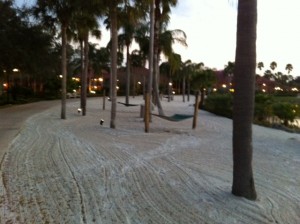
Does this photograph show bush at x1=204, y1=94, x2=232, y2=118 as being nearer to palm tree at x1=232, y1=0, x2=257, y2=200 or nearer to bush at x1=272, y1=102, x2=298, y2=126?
bush at x1=272, y1=102, x2=298, y2=126

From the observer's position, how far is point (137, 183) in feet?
21.5

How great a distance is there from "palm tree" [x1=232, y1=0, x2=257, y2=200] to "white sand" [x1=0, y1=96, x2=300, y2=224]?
413 mm

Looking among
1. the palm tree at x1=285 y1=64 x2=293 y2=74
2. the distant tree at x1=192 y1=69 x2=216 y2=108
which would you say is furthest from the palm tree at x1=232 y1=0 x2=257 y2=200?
the palm tree at x1=285 y1=64 x2=293 y2=74

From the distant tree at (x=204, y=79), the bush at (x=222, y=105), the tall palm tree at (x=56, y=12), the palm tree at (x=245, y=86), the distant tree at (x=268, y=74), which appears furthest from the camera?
the distant tree at (x=268, y=74)

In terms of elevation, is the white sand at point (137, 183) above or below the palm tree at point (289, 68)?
below

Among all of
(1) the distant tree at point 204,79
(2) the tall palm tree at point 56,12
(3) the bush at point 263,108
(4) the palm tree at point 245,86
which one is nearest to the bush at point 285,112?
(3) the bush at point 263,108

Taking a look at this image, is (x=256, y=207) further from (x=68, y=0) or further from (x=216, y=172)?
(x=68, y=0)

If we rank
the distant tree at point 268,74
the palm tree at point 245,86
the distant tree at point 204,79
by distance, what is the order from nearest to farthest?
the palm tree at point 245,86 < the distant tree at point 204,79 < the distant tree at point 268,74

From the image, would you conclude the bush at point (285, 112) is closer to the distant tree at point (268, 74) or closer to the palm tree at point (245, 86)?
the palm tree at point (245, 86)

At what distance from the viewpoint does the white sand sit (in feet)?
16.8

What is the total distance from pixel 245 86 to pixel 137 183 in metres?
2.38

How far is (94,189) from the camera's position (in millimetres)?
6117

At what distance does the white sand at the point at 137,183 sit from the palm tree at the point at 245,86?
41 centimetres

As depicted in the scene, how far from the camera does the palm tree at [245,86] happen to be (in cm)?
575
